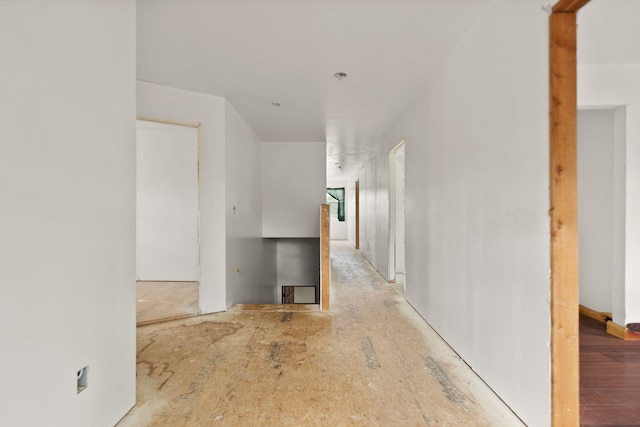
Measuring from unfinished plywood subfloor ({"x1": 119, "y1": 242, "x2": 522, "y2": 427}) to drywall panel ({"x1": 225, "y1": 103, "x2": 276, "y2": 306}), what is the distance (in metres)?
0.93

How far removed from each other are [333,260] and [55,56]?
7.25 metres

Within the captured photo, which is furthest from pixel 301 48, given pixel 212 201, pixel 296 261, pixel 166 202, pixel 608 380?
pixel 296 261

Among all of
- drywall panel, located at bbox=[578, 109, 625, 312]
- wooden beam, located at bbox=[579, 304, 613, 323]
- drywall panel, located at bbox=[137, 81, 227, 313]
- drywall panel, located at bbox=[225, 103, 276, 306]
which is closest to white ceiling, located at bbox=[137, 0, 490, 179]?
drywall panel, located at bbox=[137, 81, 227, 313]

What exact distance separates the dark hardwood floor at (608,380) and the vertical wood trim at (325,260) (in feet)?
7.91

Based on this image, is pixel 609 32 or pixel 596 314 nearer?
pixel 609 32

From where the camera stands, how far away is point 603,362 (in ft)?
8.18

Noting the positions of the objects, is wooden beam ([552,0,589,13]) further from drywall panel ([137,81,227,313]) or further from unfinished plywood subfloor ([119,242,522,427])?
drywall panel ([137,81,227,313])

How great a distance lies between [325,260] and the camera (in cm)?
395

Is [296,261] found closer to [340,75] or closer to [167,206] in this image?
[167,206]

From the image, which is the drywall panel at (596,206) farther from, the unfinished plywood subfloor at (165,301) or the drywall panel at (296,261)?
the drywall panel at (296,261)

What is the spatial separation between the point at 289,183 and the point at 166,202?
228 cm

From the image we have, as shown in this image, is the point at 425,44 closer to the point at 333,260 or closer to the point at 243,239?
the point at 243,239

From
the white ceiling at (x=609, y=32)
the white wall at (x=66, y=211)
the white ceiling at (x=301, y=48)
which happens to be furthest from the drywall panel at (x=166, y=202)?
the white ceiling at (x=609, y=32)

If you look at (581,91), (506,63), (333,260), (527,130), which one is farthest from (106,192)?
A: (333,260)
